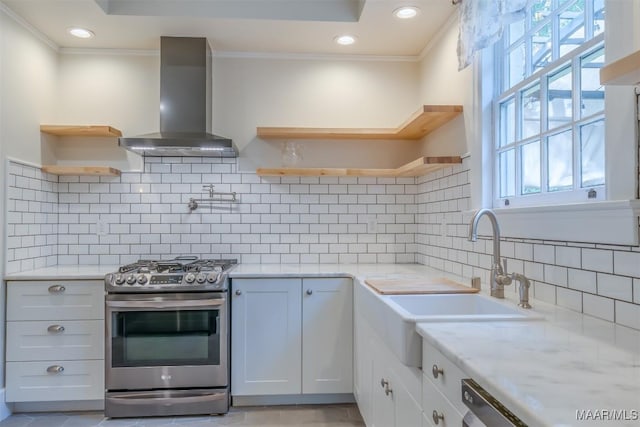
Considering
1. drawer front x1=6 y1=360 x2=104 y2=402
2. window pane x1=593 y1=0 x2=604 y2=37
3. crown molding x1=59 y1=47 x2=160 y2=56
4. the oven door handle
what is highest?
crown molding x1=59 y1=47 x2=160 y2=56

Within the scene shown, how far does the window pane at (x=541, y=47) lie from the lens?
185 cm

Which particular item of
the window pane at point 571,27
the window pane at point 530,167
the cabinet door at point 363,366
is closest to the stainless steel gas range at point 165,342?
the cabinet door at point 363,366

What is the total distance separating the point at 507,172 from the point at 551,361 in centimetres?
140

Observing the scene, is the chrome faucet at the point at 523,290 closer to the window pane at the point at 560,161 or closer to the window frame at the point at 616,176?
the window frame at the point at 616,176

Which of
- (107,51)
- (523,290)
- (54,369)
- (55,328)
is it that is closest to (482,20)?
(523,290)

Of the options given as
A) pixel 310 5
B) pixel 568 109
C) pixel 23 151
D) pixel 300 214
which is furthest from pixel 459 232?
pixel 23 151

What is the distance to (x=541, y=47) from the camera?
1905mm

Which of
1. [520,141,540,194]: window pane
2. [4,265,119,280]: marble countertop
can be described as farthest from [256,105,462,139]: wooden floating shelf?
[4,265,119,280]: marble countertop

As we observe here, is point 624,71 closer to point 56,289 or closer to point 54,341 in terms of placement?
point 56,289

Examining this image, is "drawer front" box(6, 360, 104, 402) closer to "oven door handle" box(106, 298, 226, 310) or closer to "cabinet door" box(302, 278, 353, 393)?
"oven door handle" box(106, 298, 226, 310)

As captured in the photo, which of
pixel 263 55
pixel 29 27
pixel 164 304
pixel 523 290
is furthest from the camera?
pixel 263 55

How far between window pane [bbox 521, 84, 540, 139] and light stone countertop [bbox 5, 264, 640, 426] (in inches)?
31.8

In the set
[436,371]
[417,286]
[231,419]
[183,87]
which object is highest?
[183,87]

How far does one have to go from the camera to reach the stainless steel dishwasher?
850 millimetres
